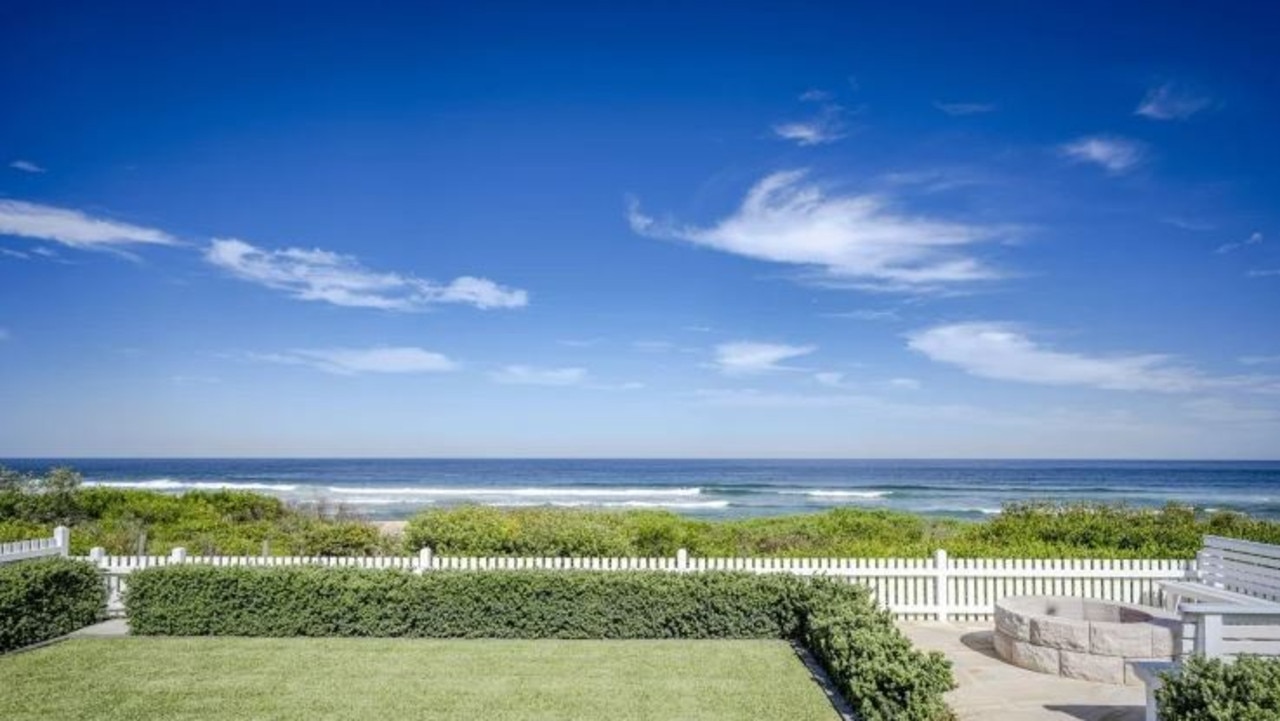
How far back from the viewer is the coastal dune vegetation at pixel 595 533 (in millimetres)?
13148

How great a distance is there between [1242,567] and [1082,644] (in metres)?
2.92

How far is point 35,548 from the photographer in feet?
34.7

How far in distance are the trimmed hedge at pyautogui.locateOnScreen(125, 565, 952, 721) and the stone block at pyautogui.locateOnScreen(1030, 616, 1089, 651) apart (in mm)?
2755

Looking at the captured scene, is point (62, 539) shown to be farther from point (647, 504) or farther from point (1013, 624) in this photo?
point (647, 504)

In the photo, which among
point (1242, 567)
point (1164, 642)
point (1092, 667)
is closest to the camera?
point (1164, 642)

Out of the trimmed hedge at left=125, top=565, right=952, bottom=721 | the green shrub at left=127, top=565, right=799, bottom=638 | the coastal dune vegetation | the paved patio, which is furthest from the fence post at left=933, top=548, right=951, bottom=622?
the green shrub at left=127, top=565, right=799, bottom=638

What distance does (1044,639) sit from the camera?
26.5 feet

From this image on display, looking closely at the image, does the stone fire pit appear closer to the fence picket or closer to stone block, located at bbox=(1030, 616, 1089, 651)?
stone block, located at bbox=(1030, 616, 1089, 651)

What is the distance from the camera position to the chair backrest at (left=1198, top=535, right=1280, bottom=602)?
28.5 feet

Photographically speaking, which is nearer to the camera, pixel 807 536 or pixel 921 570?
pixel 921 570

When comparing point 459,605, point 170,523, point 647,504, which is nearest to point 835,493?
point 647,504

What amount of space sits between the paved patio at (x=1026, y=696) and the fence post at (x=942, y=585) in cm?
205

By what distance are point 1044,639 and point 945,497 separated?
46086mm

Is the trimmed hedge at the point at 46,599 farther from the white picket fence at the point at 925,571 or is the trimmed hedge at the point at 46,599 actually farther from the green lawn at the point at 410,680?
the white picket fence at the point at 925,571
